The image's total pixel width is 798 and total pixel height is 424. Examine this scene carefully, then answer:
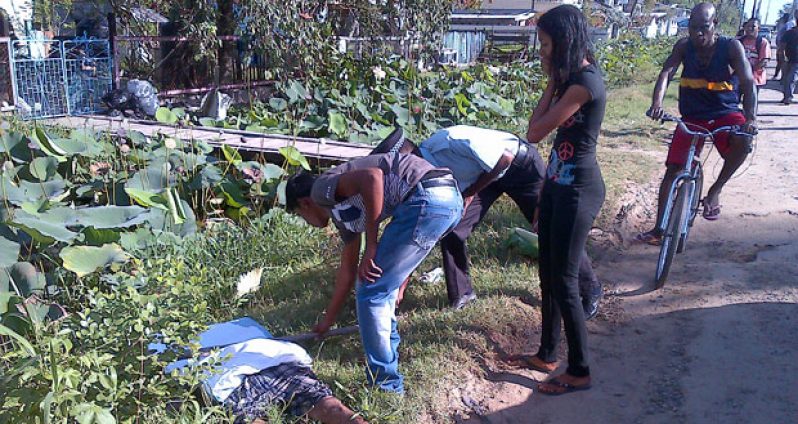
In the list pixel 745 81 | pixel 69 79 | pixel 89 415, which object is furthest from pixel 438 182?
pixel 69 79

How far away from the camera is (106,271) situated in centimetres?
479

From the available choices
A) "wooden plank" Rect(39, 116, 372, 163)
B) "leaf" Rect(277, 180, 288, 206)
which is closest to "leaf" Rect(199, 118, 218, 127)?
"wooden plank" Rect(39, 116, 372, 163)

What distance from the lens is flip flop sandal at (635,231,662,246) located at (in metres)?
6.01

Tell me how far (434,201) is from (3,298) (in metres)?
2.55

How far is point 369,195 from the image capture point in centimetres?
311

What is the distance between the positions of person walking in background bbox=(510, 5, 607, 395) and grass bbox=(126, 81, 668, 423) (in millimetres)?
562

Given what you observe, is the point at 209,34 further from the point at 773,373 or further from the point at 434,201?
the point at 773,373

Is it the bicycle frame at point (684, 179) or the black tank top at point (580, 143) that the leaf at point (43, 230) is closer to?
the black tank top at point (580, 143)

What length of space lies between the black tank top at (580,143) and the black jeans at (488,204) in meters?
0.80

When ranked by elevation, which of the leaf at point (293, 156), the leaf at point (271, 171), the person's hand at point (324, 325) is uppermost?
the leaf at point (293, 156)

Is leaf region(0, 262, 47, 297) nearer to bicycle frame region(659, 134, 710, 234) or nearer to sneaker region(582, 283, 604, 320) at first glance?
sneaker region(582, 283, 604, 320)

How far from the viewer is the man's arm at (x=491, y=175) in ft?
13.6

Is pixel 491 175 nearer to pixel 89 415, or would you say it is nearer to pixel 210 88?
pixel 89 415

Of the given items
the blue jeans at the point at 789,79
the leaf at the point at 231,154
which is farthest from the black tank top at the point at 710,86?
the blue jeans at the point at 789,79
